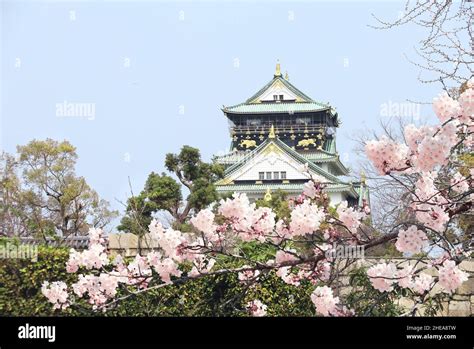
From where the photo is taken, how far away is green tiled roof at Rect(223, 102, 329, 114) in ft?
97.0

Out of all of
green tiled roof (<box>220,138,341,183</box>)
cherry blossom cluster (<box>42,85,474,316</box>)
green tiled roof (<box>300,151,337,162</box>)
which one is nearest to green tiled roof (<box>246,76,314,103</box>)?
green tiled roof (<box>300,151,337,162</box>)

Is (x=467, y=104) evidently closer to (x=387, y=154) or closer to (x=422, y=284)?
(x=387, y=154)

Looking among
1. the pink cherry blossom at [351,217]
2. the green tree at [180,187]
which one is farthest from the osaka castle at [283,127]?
the pink cherry blossom at [351,217]

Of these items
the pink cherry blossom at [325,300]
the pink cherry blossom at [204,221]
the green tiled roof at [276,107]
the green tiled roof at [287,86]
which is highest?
the green tiled roof at [287,86]

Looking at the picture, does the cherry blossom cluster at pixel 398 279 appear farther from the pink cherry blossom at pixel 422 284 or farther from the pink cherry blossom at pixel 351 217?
the pink cherry blossom at pixel 351 217

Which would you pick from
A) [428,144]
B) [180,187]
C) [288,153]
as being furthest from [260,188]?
[428,144]

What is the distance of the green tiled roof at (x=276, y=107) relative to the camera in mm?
29562

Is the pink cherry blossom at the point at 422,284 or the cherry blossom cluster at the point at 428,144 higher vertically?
the cherry blossom cluster at the point at 428,144

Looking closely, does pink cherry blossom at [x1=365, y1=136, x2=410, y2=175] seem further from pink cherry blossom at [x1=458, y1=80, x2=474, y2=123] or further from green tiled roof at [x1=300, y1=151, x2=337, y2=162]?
green tiled roof at [x1=300, y1=151, x2=337, y2=162]

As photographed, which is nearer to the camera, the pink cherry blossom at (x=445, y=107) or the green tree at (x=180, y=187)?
the pink cherry blossom at (x=445, y=107)

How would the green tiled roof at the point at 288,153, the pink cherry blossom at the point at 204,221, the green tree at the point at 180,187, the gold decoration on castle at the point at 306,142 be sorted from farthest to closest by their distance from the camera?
1. the gold decoration on castle at the point at 306,142
2. the green tiled roof at the point at 288,153
3. the green tree at the point at 180,187
4. the pink cherry blossom at the point at 204,221

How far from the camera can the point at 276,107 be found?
30.1 metres
